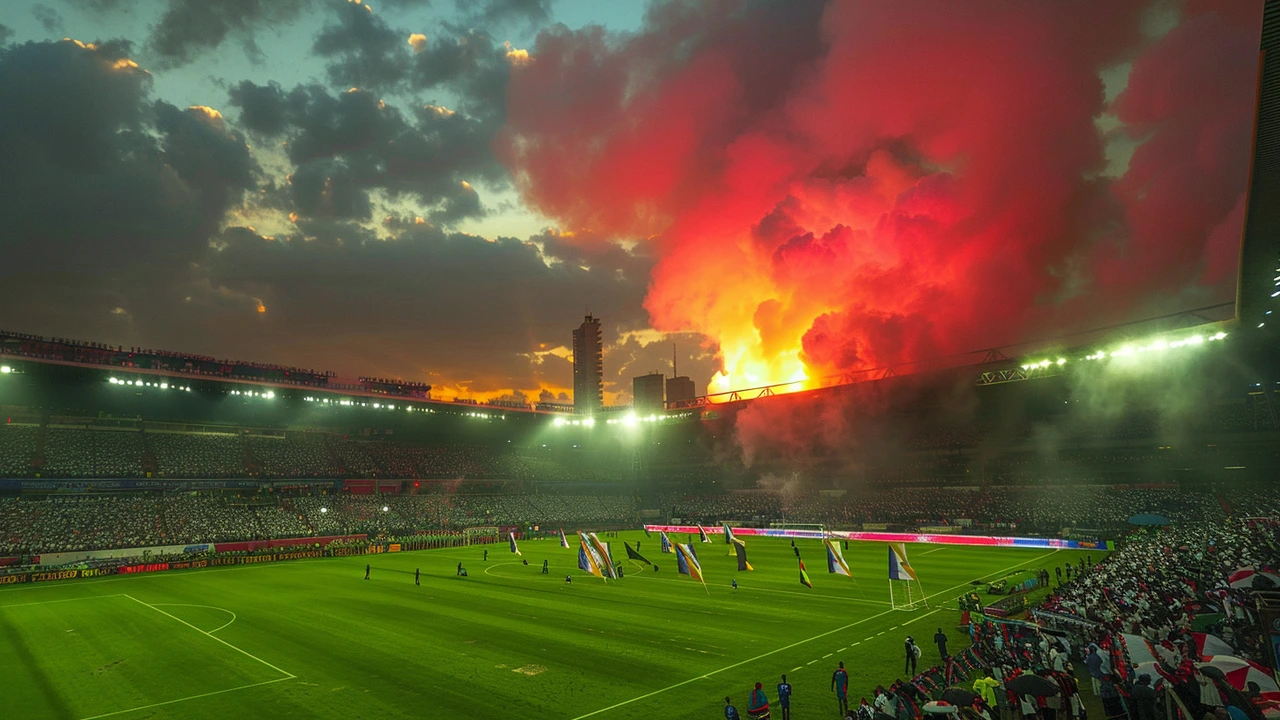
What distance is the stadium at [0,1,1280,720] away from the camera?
65.0 feet

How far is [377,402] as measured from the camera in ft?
282

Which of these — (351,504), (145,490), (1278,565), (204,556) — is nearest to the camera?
(1278,565)

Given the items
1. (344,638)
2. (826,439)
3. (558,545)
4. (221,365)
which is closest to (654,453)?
(826,439)

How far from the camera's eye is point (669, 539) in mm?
62031

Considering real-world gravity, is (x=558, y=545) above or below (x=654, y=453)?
below

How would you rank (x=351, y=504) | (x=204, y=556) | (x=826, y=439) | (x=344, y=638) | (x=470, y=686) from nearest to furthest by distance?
(x=470, y=686)
(x=344, y=638)
(x=204, y=556)
(x=351, y=504)
(x=826, y=439)

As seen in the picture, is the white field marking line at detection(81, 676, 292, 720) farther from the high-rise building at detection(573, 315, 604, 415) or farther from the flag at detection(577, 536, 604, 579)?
the high-rise building at detection(573, 315, 604, 415)

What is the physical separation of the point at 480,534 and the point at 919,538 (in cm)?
4862

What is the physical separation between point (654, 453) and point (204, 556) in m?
73.3

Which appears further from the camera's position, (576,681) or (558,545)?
(558,545)

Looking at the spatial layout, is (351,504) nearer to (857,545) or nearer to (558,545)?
(558,545)

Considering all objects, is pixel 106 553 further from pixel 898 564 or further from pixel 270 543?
pixel 898 564

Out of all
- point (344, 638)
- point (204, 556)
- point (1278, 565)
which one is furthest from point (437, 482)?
point (1278, 565)

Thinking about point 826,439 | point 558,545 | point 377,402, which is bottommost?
point 558,545
